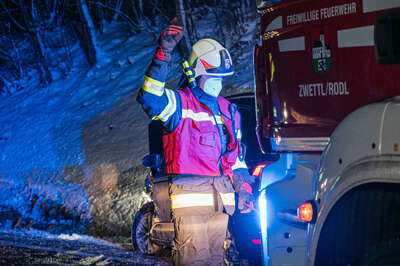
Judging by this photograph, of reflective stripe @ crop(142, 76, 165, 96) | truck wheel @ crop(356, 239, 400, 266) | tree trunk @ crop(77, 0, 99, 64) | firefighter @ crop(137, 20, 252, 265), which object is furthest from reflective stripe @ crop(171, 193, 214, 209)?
tree trunk @ crop(77, 0, 99, 64)

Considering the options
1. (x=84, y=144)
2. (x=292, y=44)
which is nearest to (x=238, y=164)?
(x=292, y=44)

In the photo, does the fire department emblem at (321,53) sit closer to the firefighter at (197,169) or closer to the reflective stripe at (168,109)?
the firefighter at (197,169)

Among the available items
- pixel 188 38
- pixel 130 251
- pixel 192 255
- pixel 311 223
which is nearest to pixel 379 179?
pixel 311 223

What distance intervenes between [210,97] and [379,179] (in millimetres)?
2737

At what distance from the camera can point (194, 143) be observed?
4.70m

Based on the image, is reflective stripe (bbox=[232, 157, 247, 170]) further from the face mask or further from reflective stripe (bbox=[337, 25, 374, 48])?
reflective stripe (bbox=[337, 25, 374, 48])

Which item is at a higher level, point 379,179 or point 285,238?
point 379,179

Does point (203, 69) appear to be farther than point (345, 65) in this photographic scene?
Yes

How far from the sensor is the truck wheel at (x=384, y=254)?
2305 millimetres

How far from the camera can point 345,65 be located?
3016mm

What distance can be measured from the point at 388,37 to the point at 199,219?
2.67 metres

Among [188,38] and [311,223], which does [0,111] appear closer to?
[188,38]

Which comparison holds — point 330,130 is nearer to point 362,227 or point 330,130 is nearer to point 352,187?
point 352,187

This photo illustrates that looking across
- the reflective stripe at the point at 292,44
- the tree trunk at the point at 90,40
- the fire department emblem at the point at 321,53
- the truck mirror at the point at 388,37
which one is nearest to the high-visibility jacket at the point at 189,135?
the reflective stripe at the point at 292,44
